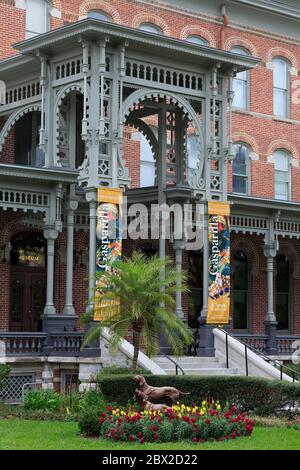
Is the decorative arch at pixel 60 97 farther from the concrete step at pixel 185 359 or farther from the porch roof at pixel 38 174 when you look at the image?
the concrete step at pixel 185 359

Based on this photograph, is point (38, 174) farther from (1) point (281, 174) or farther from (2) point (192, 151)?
(1) point (281, 174)

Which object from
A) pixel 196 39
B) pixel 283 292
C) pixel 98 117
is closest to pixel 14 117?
pixel 98 117

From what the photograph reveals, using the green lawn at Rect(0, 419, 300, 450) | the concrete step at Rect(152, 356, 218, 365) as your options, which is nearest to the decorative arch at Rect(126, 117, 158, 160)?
the concrete step at Rect(152, 356, 218, 365)

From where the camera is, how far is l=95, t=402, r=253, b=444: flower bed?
15.9m

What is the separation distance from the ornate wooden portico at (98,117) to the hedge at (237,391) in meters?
3.78

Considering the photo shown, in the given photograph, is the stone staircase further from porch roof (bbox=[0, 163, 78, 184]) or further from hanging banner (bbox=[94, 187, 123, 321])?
porch roof (bbox=[0, 163, 78, 184])

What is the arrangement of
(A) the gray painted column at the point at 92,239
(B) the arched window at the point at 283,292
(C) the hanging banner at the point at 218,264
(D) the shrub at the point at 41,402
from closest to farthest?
(D) the shrub at the point at 41,402
(A) the gray painted column at the point at 92,239
(C) the hanging banner at the point at 218,264
(B) the arched window at the point at 283,292

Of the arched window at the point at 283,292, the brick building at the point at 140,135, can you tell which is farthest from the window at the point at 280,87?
the arched window at the point at 283,292

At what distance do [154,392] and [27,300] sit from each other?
457 inches

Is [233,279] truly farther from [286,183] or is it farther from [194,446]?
[194,446]

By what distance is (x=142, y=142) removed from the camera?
1284 inches

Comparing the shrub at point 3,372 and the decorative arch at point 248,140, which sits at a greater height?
the decorative arch at point 248,140

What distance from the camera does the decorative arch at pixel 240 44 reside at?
3559 centimetres

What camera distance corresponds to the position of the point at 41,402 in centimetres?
2070
